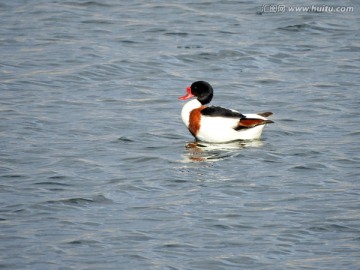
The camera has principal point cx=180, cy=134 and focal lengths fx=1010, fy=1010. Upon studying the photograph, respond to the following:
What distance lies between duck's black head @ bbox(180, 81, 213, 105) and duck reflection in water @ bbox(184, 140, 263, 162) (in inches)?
34.9

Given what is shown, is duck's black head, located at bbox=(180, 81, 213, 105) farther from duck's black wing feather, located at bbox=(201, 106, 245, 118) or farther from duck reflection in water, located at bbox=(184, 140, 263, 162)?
duck reflection in water, located at bbox=(184, 140, 263, 162)

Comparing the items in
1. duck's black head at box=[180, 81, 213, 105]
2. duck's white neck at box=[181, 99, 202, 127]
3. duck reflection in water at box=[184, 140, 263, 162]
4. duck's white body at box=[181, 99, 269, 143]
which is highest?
duck's black head at box=[180, 81, 213, 105]

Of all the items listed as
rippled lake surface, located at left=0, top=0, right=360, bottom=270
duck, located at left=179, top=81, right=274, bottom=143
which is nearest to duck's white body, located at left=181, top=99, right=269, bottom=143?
duck, located at left=179, top=81, right=274, bottom=143

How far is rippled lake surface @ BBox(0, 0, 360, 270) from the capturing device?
9075 millimetres

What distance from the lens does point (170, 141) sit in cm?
1330

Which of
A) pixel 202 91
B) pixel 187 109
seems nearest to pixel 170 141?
pixel 187 109

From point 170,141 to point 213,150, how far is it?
0.69 m

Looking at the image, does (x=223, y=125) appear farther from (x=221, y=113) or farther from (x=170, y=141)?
(x=170, y=141)

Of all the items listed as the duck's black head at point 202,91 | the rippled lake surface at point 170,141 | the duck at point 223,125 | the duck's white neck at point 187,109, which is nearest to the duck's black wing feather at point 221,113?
the duck at point 223,125

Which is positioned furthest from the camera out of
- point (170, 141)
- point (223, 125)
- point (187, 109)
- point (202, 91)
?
point (202, 91)

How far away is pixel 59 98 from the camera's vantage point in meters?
15.5

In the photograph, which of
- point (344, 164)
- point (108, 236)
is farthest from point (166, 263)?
point (344, 164)

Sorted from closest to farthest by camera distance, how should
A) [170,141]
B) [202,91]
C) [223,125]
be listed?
[223,125] < [170,141] < [202,91]

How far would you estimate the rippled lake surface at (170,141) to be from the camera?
9075 mm
